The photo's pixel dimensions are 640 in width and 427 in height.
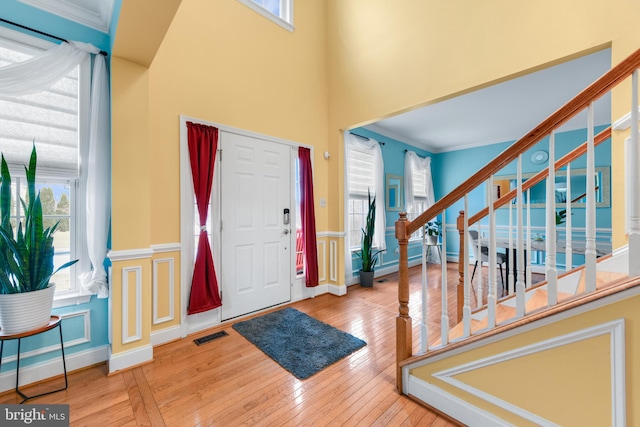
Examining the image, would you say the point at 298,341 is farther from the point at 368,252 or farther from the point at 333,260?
the point at 368,252

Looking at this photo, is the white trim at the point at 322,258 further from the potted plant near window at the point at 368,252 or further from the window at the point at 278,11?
the window at the point at 278,11

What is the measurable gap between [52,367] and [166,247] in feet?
3.62

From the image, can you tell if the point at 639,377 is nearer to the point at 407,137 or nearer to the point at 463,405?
the point at 463,405

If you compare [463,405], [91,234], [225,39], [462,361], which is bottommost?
[463,405]

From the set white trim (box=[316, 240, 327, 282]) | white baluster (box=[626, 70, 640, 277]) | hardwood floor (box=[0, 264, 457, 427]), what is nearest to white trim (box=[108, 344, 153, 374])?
hardwood floor (box=[0, 264, 457, 427])

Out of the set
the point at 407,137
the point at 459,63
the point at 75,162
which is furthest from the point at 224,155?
the point at 407,137

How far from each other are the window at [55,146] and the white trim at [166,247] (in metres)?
0.47

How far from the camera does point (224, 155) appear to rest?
2840 mm

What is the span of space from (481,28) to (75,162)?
3.65 meters

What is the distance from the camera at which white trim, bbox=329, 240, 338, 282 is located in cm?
381

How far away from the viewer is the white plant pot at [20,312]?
1.63 m

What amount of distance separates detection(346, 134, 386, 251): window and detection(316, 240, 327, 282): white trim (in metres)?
0.73

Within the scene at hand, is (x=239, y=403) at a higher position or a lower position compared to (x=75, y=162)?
lower

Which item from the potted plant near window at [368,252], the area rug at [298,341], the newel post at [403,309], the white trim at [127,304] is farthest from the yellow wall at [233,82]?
the newel post at [403,309]
